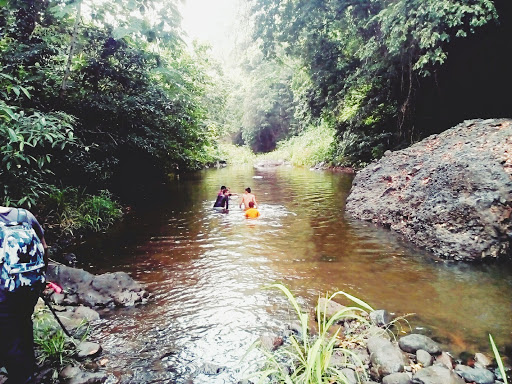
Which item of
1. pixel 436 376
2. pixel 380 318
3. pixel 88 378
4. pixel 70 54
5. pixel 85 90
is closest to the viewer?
pixel 436 376

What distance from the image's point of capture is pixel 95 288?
16.8 feet

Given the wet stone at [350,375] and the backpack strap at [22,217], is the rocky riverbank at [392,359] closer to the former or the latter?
the wet stone at [350,375]

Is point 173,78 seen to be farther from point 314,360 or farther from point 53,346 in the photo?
point 314,360

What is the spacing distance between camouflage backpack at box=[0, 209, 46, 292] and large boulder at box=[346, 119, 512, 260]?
618 cm

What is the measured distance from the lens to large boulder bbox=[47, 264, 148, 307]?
491 cm

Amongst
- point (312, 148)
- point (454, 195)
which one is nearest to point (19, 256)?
→ point (454, 195)

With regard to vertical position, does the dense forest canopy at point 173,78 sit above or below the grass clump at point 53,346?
above

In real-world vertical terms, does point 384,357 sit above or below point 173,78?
below

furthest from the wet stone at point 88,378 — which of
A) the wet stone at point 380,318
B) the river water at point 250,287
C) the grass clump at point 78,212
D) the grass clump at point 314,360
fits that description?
the grass clump at point 78,212

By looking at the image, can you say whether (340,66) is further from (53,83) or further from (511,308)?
(511,308)

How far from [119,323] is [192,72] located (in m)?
16.3

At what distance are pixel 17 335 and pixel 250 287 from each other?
11.2 feet

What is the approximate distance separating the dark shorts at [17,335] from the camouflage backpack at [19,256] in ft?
0.26

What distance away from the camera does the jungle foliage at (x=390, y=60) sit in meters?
A: 9.78
